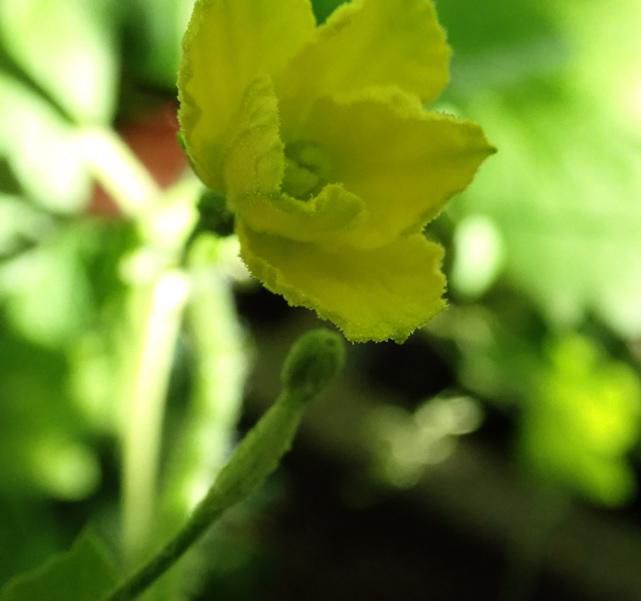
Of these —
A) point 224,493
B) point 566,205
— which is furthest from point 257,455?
point 566,205

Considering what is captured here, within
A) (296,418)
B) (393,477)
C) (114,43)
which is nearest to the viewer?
(296,418)

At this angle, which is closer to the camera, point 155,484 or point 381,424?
point 155,484

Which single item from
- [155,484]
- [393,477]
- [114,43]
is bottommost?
[393,477]

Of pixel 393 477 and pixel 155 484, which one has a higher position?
pixel 155 484

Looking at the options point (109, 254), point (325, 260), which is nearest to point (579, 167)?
point (109, 254)

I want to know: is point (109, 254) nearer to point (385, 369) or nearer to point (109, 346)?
point (109, 346)

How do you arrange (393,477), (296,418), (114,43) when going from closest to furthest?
(296,418) → (114,43) → (393,477)
